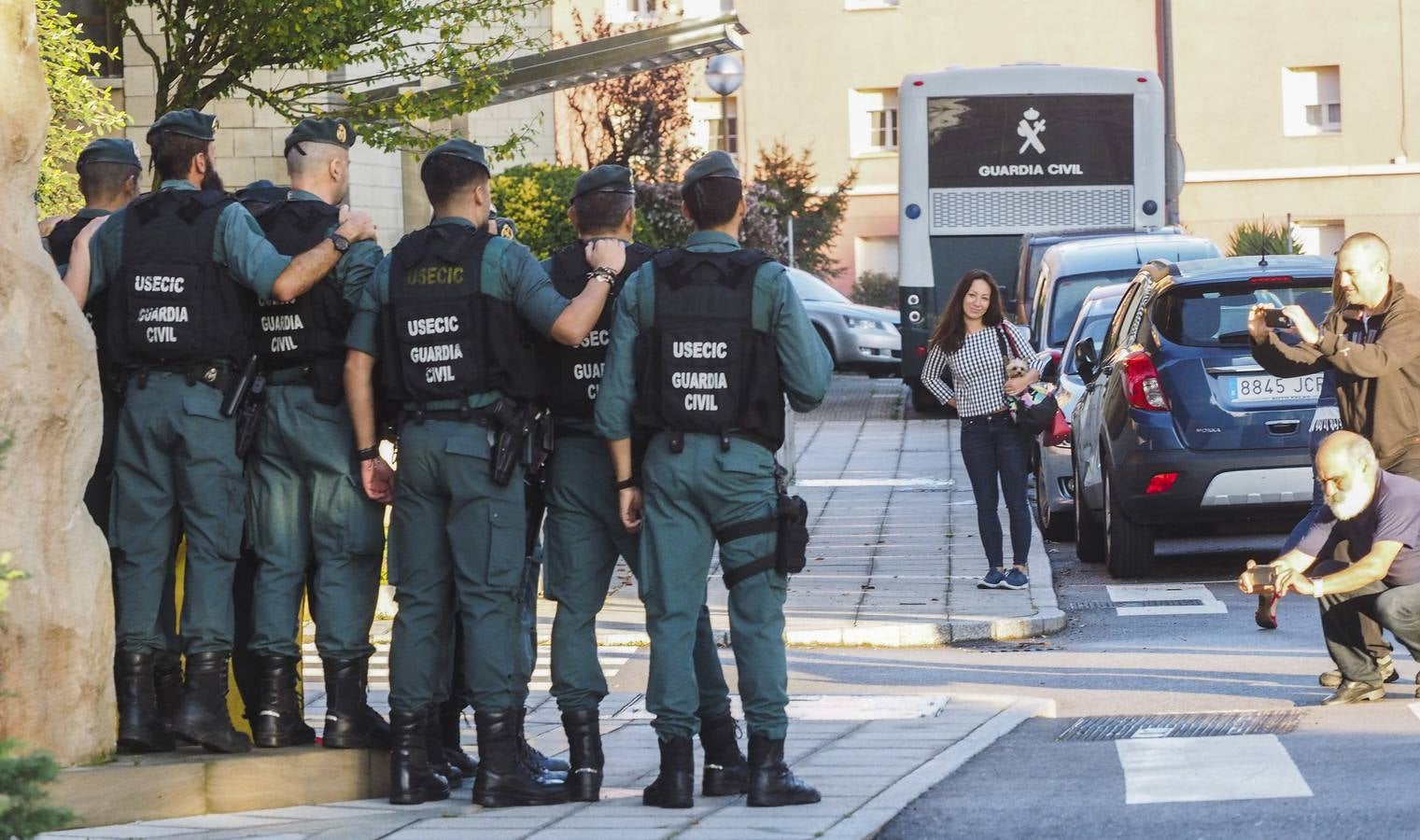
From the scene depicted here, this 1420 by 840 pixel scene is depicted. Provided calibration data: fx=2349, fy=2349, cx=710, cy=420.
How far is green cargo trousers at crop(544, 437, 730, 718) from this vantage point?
23.0 ft

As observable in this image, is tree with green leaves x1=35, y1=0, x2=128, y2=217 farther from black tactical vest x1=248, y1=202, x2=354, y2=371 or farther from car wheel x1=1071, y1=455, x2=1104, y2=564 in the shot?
black tactical vest x1=248, y1=202, x2=354, y2=371

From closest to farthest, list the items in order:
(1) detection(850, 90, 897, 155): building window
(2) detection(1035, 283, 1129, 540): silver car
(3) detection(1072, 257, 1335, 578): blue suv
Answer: (3) detection(1072, 257, 1335, 578): blue suv
(2) detection(1035, 283, 1129, 540): silver car
(1) detection(850, 90, 897, 155): building window

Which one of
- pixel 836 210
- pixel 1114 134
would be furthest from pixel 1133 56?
pixel 1114 134

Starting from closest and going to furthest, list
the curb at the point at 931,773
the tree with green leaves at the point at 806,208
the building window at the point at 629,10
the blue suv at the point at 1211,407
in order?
the curb at the point at 931,773
the blue suv at the point at 1211,407
the tree with green leaves at the point at 806,208
the building window at the point at 629,10

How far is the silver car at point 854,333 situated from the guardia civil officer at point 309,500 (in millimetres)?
22151

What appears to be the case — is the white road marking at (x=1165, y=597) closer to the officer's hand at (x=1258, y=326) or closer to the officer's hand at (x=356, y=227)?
the officer's hand at (x=1258, y=326)

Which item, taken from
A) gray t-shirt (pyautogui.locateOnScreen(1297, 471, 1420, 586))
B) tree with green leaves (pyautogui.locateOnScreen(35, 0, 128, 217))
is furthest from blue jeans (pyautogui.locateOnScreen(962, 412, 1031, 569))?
tree with green leaves (pyautogui.locateOnScreen(35, 0, 128, 217))

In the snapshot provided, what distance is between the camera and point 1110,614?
39.8ft

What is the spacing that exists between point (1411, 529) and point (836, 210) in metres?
32.9

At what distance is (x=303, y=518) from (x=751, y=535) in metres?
1.38

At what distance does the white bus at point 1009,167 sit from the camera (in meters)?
24.9

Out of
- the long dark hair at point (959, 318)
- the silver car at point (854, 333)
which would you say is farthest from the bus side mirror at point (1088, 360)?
the silver car at point (854, 333)

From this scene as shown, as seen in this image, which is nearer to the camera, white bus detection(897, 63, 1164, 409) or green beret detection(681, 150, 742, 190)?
green beret detection(681, 150, 742, 190)

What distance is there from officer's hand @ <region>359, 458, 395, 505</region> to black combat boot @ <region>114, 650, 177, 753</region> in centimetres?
80
